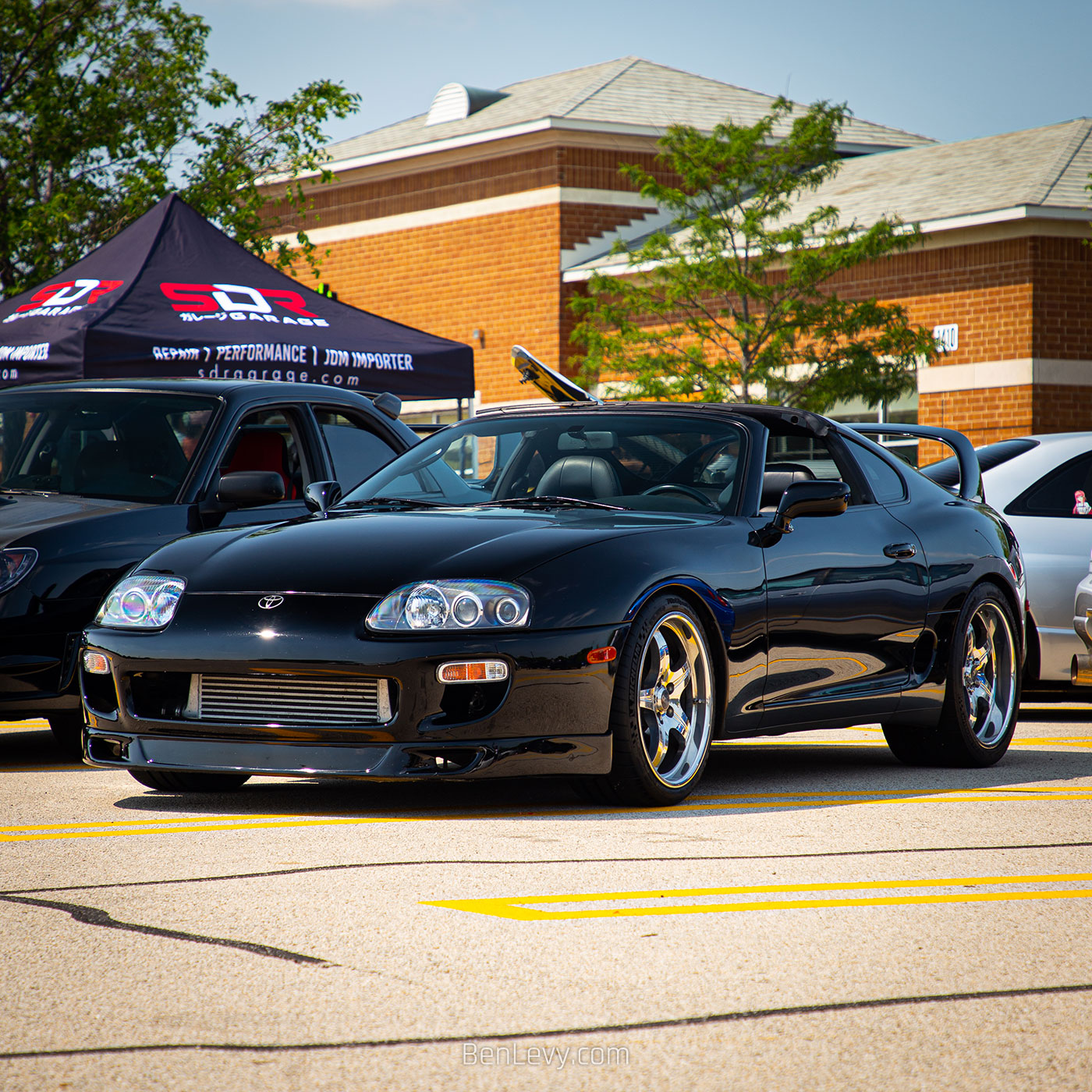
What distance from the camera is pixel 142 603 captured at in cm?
590

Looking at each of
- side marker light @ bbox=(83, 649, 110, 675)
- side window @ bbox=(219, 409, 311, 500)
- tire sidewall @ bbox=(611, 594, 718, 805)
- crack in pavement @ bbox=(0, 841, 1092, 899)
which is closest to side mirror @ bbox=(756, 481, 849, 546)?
tire sidewall @ bbox=(611, 594, 718, 805)

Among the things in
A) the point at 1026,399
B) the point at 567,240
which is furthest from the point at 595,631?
the point at 567,240

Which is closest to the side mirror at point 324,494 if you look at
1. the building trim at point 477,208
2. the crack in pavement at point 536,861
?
the crack in pavement at point 536,861

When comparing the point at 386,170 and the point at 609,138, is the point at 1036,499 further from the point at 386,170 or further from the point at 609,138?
the point at 386,170

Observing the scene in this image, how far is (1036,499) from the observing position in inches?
381

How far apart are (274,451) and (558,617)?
3.12 metres

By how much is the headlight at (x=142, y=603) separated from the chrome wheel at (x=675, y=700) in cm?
157

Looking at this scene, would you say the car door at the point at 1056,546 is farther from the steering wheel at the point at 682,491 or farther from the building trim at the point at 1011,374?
the building trim at the point at 1011,374

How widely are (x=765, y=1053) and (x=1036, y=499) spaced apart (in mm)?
7115

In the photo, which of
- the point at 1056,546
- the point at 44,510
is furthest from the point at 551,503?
the point at 1056,546

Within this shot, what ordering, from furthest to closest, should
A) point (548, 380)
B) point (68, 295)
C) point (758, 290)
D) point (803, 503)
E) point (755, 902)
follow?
point (758, 290) → point (68, 295) → point (548, 380) → point (803, 503) → point (755, 902)

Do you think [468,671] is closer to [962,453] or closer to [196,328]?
[962,453]

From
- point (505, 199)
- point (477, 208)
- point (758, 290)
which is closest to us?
point (758, 290)

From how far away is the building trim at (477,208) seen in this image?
30.8 metres
